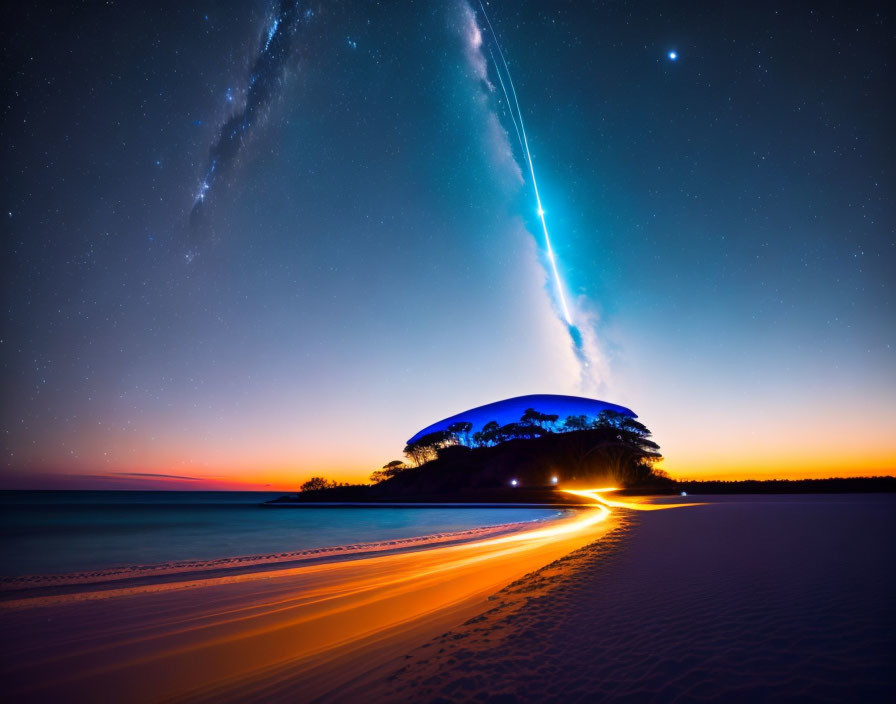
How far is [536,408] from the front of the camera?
378 ft

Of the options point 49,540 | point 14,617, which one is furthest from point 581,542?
point 49,540

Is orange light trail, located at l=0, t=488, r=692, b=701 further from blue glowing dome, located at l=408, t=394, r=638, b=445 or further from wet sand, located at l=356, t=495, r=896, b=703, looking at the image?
blue glowing dome, located at l=408, t=394, r=638, b=445

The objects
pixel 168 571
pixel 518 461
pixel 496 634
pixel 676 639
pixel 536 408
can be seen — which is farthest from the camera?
pixel 536 408

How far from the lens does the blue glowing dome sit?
373 feet

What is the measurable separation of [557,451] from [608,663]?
3364 inches

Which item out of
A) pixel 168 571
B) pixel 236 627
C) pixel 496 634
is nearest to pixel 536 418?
pixel 168 571

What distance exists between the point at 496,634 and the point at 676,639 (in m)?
2.03

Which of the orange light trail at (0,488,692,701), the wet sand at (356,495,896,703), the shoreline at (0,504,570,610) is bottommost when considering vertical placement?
the shoreline at (0,504,570,610)

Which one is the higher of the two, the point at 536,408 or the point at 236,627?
the point at 536,408

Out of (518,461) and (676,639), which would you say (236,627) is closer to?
(676,639)

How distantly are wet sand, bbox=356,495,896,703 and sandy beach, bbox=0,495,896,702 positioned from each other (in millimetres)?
25

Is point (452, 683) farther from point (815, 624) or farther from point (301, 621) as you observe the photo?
point (815, 624)

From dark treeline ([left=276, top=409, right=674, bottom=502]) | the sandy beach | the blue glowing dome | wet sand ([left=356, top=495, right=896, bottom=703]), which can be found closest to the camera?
wet sand ([left=356, top=495, right=896, bottom=703])

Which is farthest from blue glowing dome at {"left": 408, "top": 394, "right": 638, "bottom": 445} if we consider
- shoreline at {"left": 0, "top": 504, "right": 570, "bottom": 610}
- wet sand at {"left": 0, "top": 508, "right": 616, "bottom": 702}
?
wet sand at {"left": 0, "top": 508, "right": 616, "bottom": 702}
